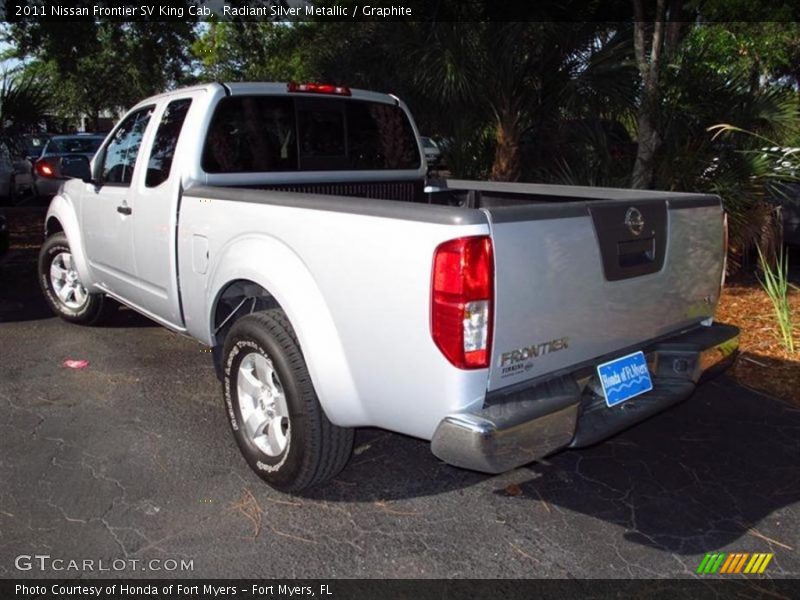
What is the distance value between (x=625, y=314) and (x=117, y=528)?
2380mm

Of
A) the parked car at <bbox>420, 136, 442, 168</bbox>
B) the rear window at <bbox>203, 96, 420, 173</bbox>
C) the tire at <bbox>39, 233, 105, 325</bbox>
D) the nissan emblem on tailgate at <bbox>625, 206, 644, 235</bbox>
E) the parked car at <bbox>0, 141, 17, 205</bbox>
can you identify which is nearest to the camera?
the nissan emblem on tailgate at <bbox>625, 206, 644, 235</bbox>

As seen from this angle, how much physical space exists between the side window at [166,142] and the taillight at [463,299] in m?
2.35

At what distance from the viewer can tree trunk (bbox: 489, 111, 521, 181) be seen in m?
9.02

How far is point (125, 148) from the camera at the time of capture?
16.2 feet

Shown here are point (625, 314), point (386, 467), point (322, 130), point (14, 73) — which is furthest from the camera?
point (14, 73)

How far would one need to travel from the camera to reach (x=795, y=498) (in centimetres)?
340

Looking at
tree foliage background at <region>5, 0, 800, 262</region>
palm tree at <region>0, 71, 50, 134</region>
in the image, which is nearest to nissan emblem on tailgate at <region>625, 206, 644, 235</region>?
tree foliage background at <region>5, 0, 800, 262</region>

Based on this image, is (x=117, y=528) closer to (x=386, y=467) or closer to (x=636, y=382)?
(x=386, y=467)

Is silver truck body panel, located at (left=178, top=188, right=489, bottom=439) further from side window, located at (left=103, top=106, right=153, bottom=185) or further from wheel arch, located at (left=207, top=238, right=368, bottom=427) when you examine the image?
side window, located at (left=103, top=106, right=153, bottom=185)

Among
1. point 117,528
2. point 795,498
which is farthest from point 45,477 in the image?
point 795,498

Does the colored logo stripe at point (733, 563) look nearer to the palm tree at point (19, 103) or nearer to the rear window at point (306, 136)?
Result: the rear window at point (306, 136)

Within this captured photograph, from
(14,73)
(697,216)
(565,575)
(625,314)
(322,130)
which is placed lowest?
(565,575)

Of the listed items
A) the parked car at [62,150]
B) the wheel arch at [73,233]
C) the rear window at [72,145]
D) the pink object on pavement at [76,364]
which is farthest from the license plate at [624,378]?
the rear window at [72,145]

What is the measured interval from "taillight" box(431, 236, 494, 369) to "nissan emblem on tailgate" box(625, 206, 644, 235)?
808mm
